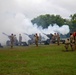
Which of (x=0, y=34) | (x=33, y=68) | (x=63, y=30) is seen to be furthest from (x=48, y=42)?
(x=33, y=68)

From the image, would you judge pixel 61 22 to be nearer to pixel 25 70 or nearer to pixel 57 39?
pixel 57 39

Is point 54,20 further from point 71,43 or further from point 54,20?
point 71,43

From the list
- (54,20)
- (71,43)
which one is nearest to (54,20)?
(54,20)

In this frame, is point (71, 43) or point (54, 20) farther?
point (54, 20)

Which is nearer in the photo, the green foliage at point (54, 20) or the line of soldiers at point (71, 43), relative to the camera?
the line of soldiers at point (71, 43)

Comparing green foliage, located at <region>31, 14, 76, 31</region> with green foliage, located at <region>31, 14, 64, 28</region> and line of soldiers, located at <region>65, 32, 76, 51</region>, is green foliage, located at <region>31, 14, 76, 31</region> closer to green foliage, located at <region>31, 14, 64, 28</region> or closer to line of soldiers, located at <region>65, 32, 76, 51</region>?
green foliage, located at <region>31, 14, 64, 28</region>

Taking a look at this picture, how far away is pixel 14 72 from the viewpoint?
12977 millimetres

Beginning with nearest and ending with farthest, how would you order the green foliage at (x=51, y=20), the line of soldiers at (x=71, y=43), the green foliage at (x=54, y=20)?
the line of soldiers at (x=71, y=43) < the green foliage at (x=54, y=20) < the green foliage at (x=51, y=20)

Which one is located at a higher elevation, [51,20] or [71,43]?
[51,20]

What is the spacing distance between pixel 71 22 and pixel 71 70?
84144 mm

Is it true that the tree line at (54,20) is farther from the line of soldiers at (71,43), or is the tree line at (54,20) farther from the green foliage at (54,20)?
the line of soldiers at (71,43)

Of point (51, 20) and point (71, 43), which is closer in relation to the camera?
point (71, 43)

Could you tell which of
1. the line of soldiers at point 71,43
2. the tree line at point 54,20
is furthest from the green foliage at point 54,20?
the line of soldiers at point 71,43

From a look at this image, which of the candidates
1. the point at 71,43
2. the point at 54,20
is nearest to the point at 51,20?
the point at 54,20
